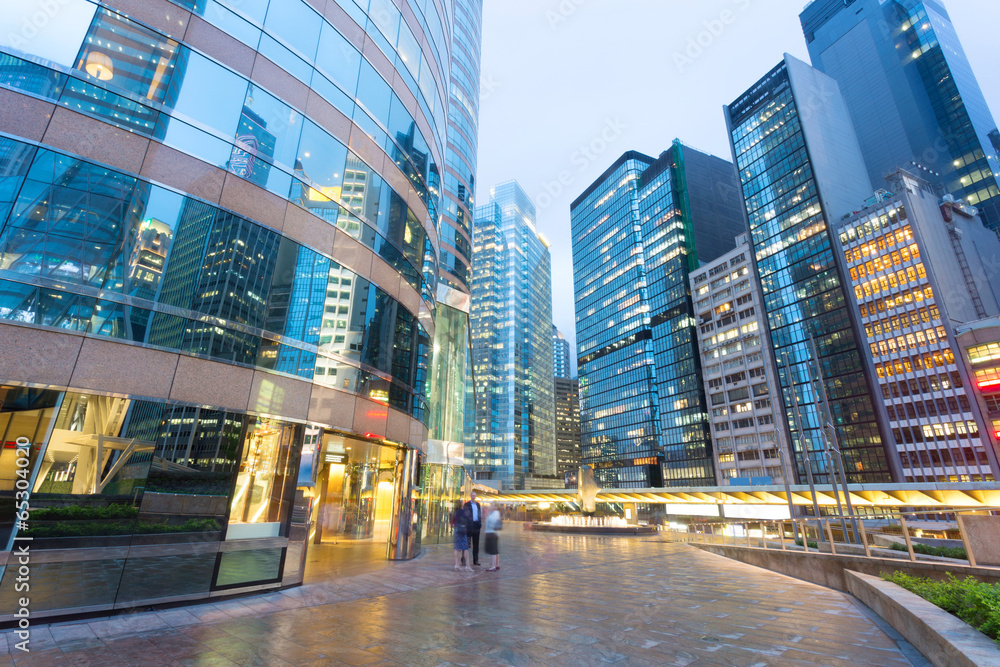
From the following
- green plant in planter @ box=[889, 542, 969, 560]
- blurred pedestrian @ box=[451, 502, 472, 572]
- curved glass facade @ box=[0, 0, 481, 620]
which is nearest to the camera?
curved glass facade @ box=[0, 0, 481, 620]

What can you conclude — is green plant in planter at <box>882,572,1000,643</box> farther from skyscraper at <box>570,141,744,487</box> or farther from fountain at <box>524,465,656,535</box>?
skyscraper at <box>570,141,744,487</box>

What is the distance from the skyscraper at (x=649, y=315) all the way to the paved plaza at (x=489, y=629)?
3935 inches

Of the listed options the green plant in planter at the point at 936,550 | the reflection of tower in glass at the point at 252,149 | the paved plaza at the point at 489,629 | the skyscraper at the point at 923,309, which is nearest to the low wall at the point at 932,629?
the paved plaza at the point at 489,629

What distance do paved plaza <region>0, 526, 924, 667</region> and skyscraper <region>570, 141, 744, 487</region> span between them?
9995cm

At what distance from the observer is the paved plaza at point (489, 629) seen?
17.6ft

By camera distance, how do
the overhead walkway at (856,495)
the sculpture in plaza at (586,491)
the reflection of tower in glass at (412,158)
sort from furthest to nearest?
1. the sculpture in plaza at (586,491)
2. the overhead walkway at (856,495)
3. the reflection of tower in glass at (412,158)

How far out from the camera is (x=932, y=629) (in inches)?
198

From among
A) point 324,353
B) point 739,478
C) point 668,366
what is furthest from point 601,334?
point 324,353

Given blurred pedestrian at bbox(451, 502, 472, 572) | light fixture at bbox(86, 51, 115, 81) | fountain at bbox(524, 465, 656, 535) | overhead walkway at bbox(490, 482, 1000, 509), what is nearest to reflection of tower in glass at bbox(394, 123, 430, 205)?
light fixture at bbox(86, 51, 115, 81)

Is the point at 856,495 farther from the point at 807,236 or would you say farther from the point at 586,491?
the point at 807,236

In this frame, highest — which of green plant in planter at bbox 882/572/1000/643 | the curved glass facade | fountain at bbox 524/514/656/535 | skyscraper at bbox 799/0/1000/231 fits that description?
skyscraper at bbox 799/0/1000/231

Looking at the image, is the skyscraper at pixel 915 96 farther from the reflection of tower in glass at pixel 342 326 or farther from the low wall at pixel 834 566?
the reflection of tower in glass at pixel 342 326

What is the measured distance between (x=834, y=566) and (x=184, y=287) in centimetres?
1803

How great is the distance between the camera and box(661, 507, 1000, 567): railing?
28.8 ft
